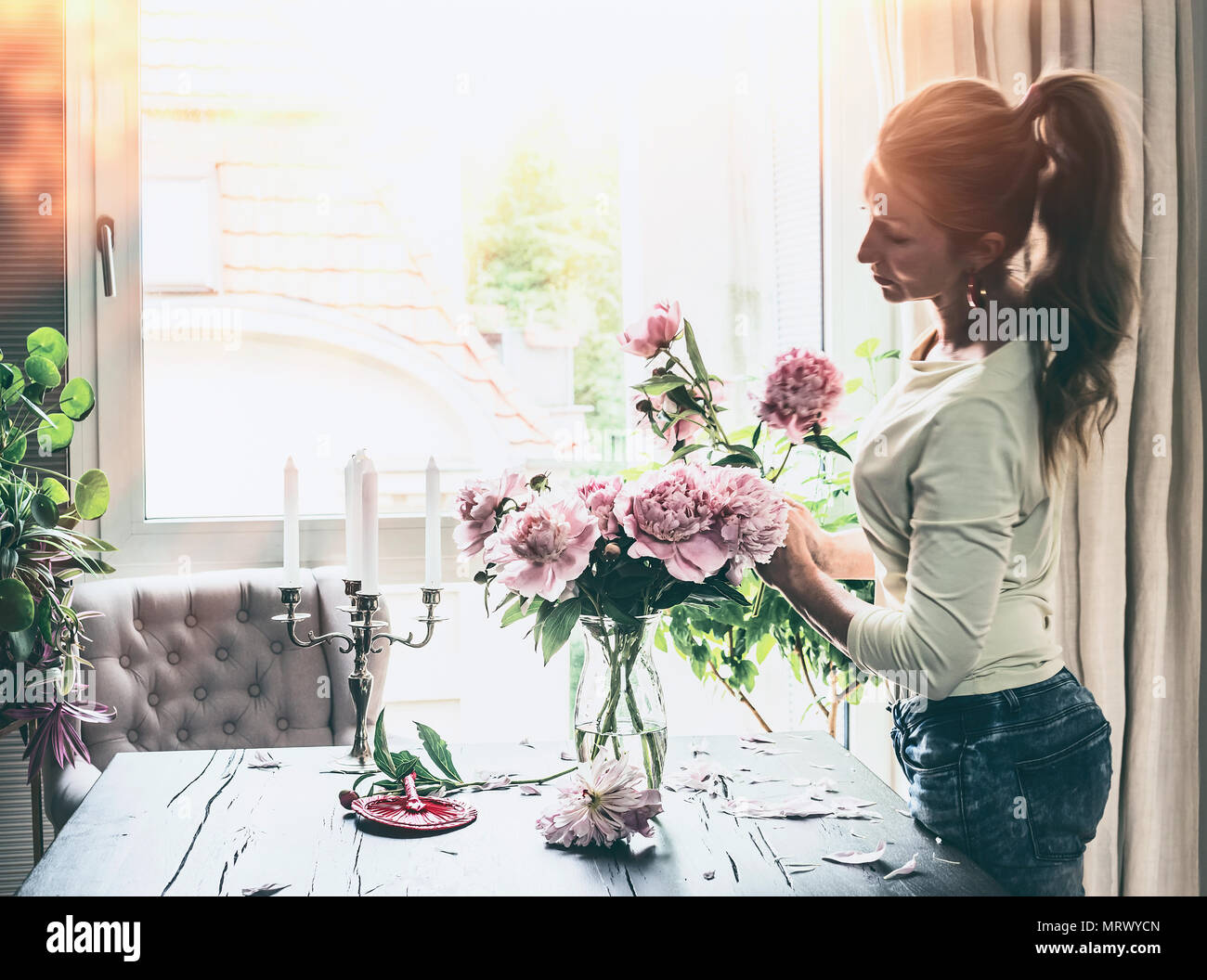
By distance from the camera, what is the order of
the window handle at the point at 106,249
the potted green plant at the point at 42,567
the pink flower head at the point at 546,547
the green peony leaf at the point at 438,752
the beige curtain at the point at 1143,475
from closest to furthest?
1. the pink flower head at the point at 546,547
2. the green peony leaf at the point at 438,752
3. the potted green plant at the point at 42,567
4. the beige curtain at the point at 1143,475
5. the window handle at the point at 106,249

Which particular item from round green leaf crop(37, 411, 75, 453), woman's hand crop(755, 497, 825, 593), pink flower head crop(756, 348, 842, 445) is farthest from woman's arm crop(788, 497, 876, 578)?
round green leaf crop(37, 411, 75, 453)

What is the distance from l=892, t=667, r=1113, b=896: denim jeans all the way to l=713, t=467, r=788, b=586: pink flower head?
380 millimetres

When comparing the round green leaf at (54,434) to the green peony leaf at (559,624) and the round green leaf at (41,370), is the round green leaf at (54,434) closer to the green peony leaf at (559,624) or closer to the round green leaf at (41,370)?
the round green leaf at (41,370)

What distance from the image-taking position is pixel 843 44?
2.31 m

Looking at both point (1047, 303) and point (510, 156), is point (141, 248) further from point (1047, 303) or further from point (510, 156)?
point (1047, 303)

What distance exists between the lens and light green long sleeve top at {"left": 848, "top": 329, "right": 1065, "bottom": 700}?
1.19 meters

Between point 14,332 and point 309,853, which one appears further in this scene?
point 14,332

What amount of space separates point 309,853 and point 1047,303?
1136 mm

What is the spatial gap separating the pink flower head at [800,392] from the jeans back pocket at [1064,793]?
504 millimetres

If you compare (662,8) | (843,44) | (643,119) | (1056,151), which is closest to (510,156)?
(643,119)

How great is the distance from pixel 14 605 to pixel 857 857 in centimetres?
121

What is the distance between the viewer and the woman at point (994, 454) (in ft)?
3.94

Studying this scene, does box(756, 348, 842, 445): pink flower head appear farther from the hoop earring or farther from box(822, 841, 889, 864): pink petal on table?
box(822, 841, 889, 864): pink petal on table

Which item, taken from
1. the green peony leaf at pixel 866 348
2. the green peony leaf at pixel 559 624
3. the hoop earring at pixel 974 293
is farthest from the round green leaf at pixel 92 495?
the green peony leaf at pixel 866 348
